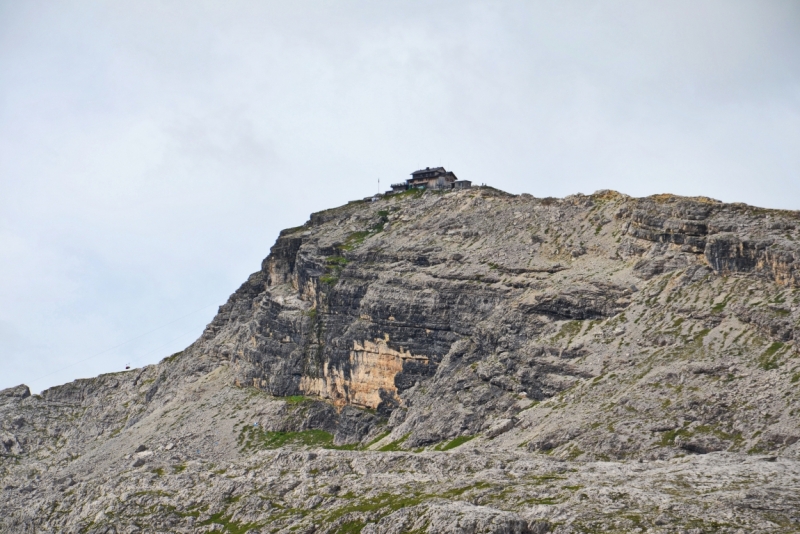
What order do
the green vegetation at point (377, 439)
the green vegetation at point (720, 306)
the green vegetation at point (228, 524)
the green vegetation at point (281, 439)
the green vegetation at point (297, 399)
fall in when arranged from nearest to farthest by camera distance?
the green vegetation at point (228, 524), the green vegetation at point (720, 306), the green vegetation at point (377, 439), the green vegetation at point (281, 439), the green vegetation at point (297, 399)

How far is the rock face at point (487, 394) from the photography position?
3684 inches

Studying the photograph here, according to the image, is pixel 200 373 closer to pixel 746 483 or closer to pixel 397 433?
pixel 397 433

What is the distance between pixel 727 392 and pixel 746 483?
2574cm

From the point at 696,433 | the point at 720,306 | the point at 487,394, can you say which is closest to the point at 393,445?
the point at 487,394

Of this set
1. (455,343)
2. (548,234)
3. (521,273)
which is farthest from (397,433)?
(548,234)

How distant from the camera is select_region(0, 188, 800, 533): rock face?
93.6 metres

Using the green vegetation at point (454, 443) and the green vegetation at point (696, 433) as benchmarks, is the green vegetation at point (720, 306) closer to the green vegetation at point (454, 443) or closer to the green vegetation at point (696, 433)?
the green vegetation at point (696, 433)

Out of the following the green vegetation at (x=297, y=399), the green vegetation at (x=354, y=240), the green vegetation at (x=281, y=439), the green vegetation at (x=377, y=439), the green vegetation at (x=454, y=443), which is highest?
the green vegetation at (x=354, y=240)

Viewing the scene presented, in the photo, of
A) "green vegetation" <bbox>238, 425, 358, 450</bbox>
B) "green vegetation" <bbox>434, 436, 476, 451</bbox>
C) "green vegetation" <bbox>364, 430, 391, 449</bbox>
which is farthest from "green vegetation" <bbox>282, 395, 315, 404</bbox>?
"green vegetation" <bbox>434, 436, 476, 451</bbox>

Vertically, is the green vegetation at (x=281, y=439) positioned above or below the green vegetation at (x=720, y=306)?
below

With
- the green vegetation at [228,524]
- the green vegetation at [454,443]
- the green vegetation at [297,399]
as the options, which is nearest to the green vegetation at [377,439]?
the green vegetation at [454,443]

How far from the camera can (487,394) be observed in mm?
138750

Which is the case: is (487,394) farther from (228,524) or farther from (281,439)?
(228,524)

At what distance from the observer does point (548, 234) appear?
16362cm
